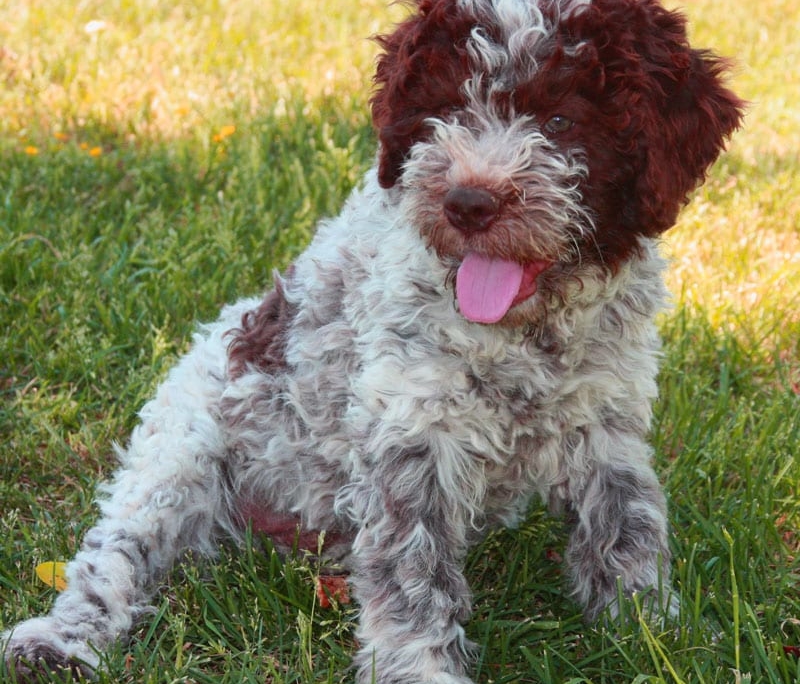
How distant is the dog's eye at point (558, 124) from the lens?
310cm

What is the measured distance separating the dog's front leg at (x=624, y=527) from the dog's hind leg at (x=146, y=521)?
1.31m

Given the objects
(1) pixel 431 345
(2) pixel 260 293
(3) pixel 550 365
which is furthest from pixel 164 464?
(2) pixel 260 293

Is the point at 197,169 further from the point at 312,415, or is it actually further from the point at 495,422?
the point at 495,422

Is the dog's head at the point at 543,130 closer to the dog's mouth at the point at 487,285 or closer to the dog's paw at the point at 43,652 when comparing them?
the dog's mouth at the point at 487,285

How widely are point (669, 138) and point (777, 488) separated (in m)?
1.67

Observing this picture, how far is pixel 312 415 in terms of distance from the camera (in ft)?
12.4

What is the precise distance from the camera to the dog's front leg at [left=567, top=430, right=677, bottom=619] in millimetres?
3582

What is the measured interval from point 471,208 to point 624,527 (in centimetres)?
121

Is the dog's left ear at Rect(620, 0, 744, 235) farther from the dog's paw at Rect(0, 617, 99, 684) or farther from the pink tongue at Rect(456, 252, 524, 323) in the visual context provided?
the dog's paw at Rect(0, 617, 99, 684)

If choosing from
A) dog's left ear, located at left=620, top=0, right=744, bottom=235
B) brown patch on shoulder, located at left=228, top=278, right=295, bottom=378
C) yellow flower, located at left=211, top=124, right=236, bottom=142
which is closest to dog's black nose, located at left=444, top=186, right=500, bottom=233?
dog's left ear, located at left=620, top=0, right=744, bottom=235

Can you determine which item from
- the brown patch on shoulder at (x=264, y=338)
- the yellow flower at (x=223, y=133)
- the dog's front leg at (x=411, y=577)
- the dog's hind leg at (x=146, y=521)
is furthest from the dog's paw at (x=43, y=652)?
the yellow flower at (x=223, y=133)

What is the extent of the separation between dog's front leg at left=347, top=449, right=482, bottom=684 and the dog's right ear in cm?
89

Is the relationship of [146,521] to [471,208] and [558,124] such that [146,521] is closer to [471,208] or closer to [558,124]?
[471,208]

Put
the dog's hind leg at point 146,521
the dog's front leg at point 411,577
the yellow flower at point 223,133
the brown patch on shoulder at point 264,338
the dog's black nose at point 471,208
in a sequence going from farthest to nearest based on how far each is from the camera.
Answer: the yellow flower at point 223,133 → the brown patch on shoulder at point 264,338 → the dog's hind leg at point 146,521 → the dog's front leg at point 411,577 → the dog's black nose at point 471,208
